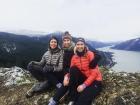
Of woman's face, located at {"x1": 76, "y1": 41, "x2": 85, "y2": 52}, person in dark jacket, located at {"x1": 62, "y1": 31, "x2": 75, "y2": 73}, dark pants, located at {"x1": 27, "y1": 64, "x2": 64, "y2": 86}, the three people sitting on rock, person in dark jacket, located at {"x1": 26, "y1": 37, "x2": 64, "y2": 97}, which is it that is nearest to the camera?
the three people sitting on rock

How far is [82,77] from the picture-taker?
11.4 meters

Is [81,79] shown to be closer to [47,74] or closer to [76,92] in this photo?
[76,92]

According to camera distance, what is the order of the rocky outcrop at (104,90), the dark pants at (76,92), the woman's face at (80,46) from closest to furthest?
1. the dark pants at (76,92)
2. the woman's face at (80,46)
3. the rocky outcrop at (104,90)

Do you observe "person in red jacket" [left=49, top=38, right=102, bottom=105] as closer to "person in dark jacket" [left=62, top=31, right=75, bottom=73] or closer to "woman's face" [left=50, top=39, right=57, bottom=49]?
"person in dark jacket" [left=62, top=31, right=75, bottom=73]

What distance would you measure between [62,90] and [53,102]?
621 mm

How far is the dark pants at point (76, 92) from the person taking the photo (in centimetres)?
1095

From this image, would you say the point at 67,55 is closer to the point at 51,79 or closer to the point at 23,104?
the point at 51,79

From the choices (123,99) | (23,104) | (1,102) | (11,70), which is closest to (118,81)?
(123,99)

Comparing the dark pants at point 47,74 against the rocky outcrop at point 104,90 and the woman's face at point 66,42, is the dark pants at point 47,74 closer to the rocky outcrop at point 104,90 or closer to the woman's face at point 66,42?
the rocky outcrop at point 104,90

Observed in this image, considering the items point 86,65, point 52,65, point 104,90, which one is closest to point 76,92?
point 86,65

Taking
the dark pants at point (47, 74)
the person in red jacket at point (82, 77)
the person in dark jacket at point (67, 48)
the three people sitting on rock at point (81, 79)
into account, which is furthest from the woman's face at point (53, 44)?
the person in red jacket at point (82, 77)

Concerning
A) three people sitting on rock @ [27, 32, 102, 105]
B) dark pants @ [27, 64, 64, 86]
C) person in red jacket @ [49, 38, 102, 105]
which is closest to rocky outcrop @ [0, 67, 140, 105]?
three people sitting on rock @ [27, 32, 102, 105]

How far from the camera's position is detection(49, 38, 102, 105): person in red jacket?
1109cm

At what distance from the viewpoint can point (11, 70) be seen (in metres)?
18.5
